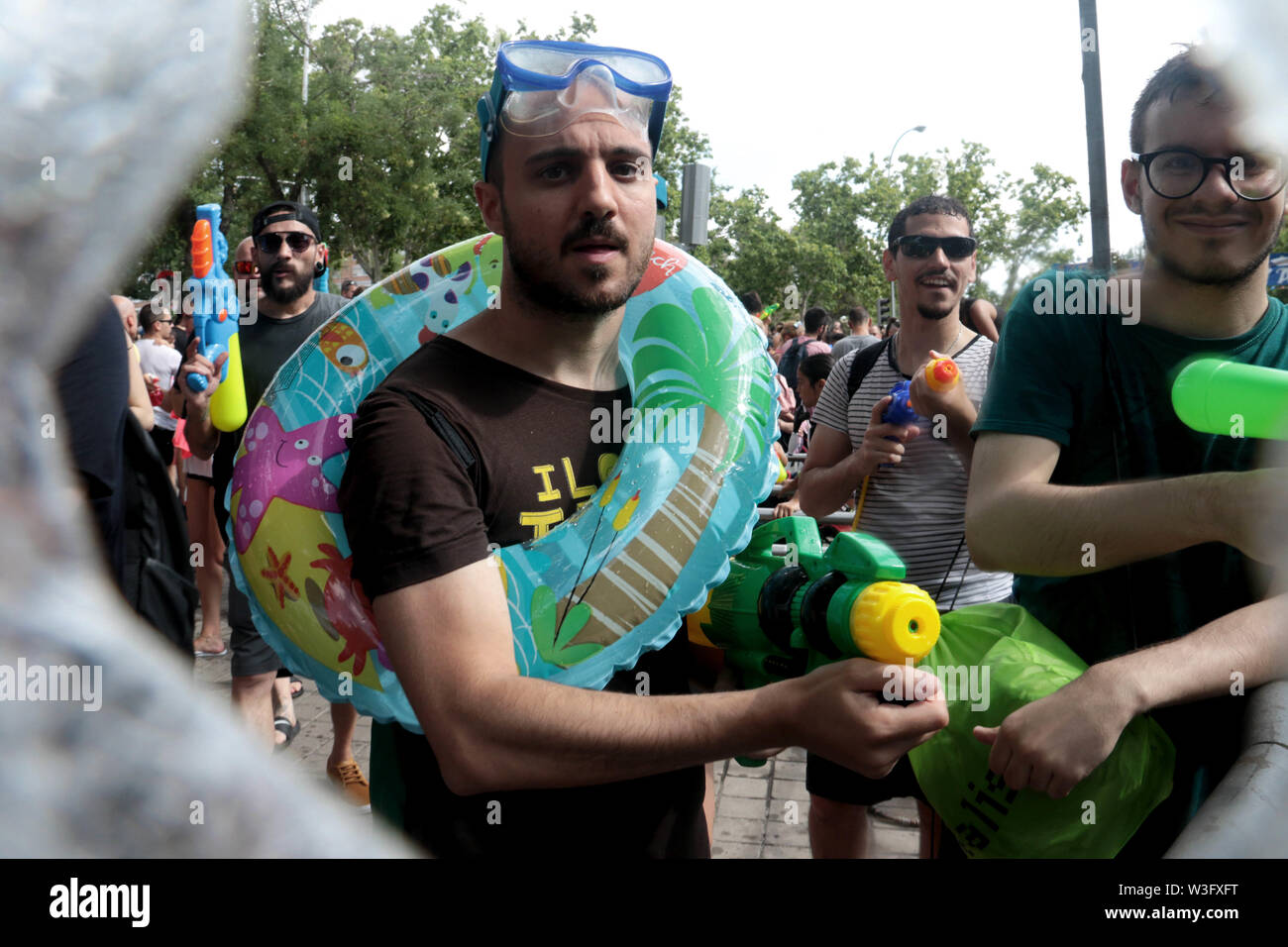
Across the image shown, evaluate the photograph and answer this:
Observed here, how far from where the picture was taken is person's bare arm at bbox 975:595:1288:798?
44.0 inches

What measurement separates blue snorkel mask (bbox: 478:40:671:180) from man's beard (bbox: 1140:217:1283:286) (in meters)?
0.74

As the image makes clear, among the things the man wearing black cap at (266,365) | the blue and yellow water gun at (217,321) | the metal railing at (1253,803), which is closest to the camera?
the metal railing at (1253,803)

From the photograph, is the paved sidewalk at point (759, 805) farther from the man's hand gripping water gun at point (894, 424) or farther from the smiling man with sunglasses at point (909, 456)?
the man's hand gripping water gun at point (894, 424)

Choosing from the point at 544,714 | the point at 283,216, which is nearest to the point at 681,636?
the point at 544,714

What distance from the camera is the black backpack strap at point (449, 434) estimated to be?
1328 mm

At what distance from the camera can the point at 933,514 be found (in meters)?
2.69

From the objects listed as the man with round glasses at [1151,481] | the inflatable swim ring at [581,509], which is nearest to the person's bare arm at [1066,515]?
the man with round glasses at [1151,481]

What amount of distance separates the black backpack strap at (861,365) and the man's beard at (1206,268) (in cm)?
177

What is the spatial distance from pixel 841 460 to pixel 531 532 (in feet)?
6.10

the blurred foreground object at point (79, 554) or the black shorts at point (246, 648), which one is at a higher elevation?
the blurred foreground object at point (79, 554)

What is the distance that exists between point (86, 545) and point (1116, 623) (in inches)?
50.2
